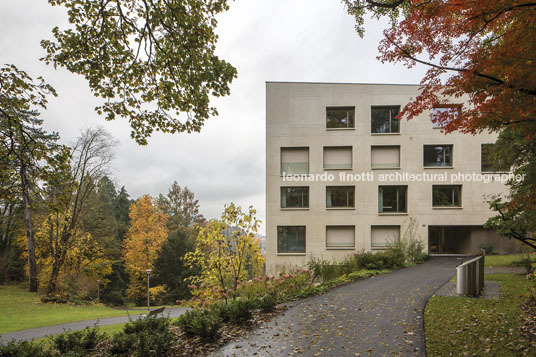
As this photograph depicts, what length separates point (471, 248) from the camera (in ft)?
80.6

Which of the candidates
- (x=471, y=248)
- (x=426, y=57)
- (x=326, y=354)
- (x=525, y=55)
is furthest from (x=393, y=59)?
(x=471, y=248)

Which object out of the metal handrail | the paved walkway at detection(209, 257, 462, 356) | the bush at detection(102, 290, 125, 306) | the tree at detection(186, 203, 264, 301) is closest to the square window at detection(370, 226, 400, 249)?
the paved walkway at detection(209, 257, 462, 356)

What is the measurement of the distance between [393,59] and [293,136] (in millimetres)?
18806

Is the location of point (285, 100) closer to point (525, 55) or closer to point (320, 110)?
point (320, 110)

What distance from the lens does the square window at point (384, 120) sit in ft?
82.5

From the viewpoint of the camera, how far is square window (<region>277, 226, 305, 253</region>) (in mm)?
24562

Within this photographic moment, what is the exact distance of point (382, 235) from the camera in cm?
2447

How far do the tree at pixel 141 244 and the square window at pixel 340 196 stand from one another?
21.1 m

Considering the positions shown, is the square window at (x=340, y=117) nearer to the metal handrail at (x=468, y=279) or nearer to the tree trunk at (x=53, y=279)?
the metal handrail at (x=468, y=279)

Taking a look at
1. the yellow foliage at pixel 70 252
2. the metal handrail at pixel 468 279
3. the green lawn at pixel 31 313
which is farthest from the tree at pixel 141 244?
the metal handrail at pixel 468 279

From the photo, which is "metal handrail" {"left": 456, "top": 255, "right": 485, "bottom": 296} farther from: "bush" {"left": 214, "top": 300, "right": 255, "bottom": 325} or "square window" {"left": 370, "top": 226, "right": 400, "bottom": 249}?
"square window" {"left": 370, "top": 226, "right": 400, "bottom": 249}

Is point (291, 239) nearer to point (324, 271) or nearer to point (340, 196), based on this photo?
point (340, 196)

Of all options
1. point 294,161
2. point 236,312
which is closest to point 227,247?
point 236,312

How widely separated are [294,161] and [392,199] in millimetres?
8082
